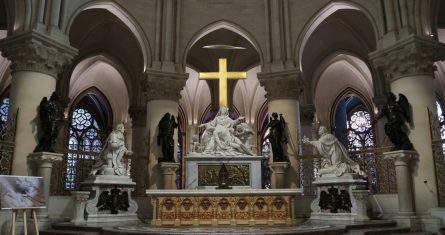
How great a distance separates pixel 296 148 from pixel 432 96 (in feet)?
16.8

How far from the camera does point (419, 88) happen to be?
39.1ft

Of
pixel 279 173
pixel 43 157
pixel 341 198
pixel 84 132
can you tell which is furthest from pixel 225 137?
pixel 84 132

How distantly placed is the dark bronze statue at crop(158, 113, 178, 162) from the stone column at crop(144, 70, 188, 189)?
0.43m

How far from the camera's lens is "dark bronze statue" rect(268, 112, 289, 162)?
587 inches

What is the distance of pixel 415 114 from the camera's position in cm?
1180

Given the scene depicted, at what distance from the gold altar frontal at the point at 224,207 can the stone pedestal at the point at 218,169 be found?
151 centimetres

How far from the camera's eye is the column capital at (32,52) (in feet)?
38.1

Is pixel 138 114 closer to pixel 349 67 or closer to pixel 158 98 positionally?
pixel 158 98

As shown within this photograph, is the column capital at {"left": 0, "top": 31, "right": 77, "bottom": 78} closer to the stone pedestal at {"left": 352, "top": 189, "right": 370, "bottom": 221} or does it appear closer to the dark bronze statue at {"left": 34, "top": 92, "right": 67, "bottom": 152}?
the dark bronze statue at {"left": 34, "top": 92, "right": 67, "bottom": 152}

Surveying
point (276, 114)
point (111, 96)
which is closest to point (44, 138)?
point (276, 114)

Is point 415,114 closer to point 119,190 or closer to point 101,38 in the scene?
point 119,190

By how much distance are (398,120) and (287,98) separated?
4974mm

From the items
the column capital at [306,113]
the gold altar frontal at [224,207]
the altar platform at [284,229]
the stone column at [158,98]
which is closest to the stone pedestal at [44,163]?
the altar platform at [284,229]

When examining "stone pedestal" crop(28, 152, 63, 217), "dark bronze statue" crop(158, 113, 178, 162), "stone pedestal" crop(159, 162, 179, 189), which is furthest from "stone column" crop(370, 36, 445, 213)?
"stone pedestal" crop(28, 152, 63, 217)
